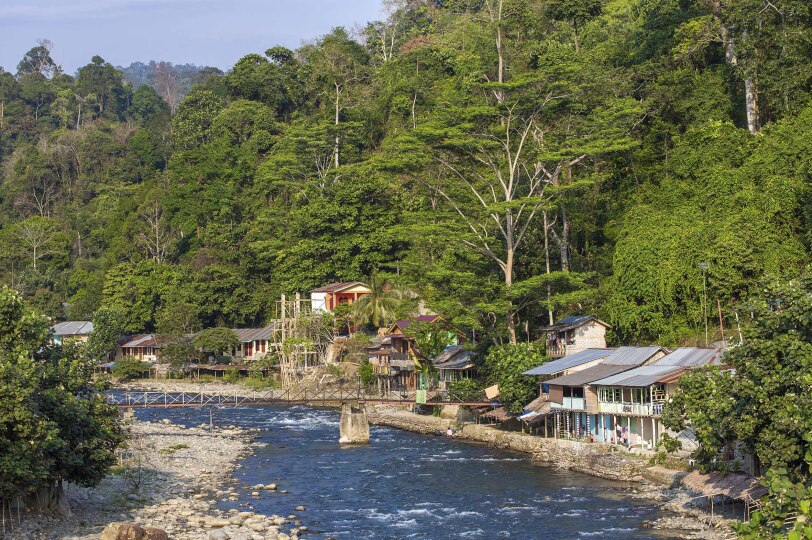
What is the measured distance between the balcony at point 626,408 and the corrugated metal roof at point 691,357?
2.85 m

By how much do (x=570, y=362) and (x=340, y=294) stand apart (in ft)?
124

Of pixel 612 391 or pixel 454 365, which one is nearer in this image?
pixel 612 391

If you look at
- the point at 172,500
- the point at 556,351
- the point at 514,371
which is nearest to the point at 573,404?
the point at 514,371

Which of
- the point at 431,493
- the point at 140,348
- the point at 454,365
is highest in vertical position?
the point at 140,348

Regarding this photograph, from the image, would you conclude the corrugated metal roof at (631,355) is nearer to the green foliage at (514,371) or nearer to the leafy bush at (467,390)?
the green foliage at (514,371)

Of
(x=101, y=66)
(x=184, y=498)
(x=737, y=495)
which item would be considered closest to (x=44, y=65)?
(x=101, y=66)

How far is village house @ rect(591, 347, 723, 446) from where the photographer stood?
41406 mm

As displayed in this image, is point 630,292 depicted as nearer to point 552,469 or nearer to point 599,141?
point 599,141

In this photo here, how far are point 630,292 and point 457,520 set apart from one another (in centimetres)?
2369

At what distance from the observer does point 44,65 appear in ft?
652

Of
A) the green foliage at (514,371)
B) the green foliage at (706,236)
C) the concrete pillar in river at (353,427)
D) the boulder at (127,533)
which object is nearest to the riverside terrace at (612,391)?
the green foliage at (514,371)

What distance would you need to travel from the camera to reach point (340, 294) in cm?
8462

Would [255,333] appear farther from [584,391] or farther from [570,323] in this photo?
[584,391]

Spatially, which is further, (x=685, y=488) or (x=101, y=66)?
(x=101, y=66)
